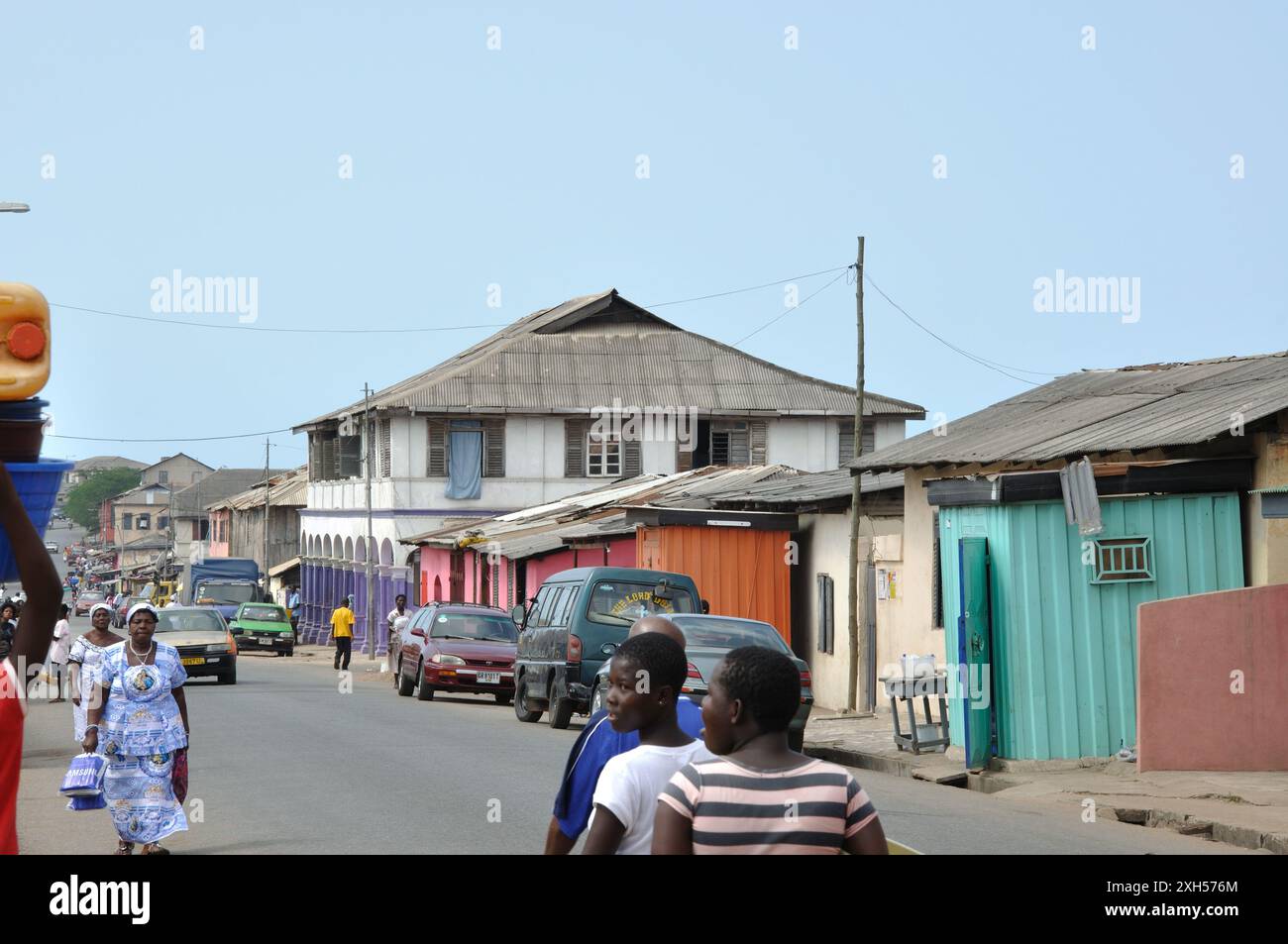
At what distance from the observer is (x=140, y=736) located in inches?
442

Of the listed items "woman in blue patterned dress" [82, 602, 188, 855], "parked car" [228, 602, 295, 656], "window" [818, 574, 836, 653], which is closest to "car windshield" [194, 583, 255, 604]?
"parked car" [228, 602, 295, 656]

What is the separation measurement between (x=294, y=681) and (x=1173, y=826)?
2558 cm

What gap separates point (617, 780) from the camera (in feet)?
16.4

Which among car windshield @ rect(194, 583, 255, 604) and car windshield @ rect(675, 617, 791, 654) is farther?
car windshield @ rect(194, 583, 255, 604)

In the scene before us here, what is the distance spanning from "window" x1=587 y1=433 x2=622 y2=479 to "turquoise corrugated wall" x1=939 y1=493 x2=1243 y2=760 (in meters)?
38.0

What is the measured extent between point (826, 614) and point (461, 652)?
20.1 ft

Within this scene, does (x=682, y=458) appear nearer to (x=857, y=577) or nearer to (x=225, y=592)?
(x=225, y=592)

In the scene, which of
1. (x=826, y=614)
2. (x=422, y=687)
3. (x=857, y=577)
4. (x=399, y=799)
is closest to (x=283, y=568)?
(x=422, y=687)

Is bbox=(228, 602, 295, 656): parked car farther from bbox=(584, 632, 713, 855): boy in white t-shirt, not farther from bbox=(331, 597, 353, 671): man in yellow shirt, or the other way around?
bbox=(584, 632, 713, 855): boy in white t-shirt

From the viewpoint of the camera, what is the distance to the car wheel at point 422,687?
29.4m

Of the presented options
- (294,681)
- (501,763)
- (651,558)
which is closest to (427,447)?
(294,681)

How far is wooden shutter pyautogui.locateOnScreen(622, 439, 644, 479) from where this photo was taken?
55469 mm

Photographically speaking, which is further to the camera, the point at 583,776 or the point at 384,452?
the point at 384,452

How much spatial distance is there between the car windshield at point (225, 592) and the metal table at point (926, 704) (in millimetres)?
44549
